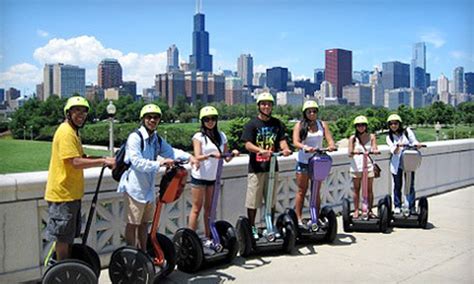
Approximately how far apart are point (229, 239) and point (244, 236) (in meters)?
0.31

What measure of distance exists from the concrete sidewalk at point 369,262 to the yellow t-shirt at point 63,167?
136 cm

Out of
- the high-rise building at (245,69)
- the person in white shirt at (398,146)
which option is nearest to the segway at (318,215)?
the person in white shirt at (398,146)

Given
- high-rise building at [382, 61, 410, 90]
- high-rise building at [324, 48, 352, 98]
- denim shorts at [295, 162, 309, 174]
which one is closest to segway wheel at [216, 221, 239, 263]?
denim shorts at [295, 162, 309, 174]

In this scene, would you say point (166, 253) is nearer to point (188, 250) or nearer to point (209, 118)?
point (188, 250)

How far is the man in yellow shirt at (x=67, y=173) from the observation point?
3973 millimetres

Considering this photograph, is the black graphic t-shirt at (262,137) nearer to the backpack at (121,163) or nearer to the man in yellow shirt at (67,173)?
the backpack at (121,163)

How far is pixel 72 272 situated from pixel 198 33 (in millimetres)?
116526

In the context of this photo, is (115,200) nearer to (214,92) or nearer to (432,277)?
(432,277)

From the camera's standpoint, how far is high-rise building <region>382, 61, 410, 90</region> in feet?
172

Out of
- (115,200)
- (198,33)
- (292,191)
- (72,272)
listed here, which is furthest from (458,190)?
(198,33)

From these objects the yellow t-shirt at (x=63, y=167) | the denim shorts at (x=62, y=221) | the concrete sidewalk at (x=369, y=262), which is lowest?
the concrete sidewalk at (x=369, y=262)

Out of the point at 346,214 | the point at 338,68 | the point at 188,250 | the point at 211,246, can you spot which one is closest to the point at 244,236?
the point at 211,246

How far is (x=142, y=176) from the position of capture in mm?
4488

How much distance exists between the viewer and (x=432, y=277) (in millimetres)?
5215
